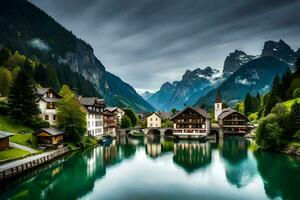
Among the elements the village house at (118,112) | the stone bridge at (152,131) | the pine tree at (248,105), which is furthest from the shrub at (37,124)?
the pine tree at (248,105)

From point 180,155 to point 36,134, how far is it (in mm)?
34793

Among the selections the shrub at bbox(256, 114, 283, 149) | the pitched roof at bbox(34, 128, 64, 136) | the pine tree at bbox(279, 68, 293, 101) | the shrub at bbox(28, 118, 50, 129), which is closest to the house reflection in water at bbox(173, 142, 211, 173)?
the shrub at bbox(256, 114, 283, 149)

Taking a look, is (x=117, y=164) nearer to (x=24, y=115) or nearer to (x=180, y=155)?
Result: (x=180, y=155)

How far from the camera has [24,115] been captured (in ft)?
246

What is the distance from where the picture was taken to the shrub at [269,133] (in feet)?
235

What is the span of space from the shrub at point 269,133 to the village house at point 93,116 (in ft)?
164

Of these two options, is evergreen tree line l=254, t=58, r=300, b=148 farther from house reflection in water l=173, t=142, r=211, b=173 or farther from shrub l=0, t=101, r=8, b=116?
shrub l=0, t=101, r=8, b=116

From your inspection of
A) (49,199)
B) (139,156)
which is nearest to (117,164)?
(139,156)

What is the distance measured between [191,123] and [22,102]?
68614mm

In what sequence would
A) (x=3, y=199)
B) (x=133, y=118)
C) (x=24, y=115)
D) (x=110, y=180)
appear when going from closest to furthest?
(x=3, y=199)
(x=110, y=180)
(x=24, y=115)
(x=133, y=118)

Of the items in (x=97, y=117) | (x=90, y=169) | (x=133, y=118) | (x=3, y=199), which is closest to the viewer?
(x=3, y=199)

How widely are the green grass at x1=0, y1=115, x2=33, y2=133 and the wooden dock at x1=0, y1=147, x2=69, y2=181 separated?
12812 millimetres

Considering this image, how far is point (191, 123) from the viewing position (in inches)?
4840

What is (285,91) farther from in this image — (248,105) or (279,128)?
(279,128)
